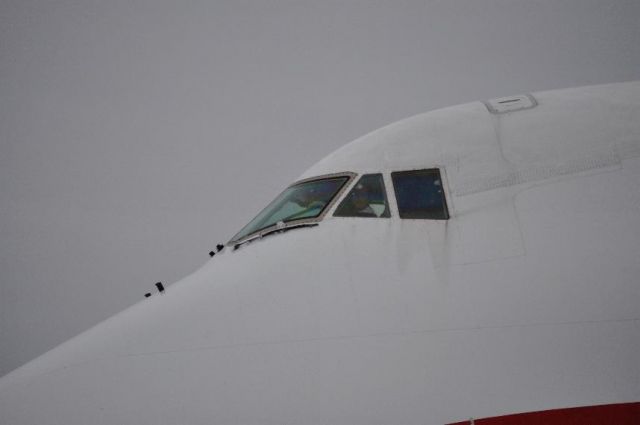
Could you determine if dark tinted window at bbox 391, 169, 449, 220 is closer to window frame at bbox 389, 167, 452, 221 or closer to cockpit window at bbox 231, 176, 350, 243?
window frame at bbox 389, 167, 452, 221

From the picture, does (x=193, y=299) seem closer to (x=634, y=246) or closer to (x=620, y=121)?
(x=634, y=246)

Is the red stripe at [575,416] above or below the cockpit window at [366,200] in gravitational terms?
below

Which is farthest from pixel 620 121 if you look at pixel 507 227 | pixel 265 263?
pixel 265 263

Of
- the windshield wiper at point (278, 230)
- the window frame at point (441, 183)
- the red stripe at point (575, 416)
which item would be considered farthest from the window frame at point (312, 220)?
the red stripe at point (575, 416)

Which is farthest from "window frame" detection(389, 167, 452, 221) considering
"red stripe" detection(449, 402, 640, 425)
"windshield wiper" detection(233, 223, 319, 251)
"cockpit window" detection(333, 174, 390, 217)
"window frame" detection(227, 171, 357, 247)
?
"red stripe" detection(449, 402, 640, 425)

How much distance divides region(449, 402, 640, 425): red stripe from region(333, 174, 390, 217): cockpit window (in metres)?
2.07

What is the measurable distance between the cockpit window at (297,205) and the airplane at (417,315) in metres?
0.08

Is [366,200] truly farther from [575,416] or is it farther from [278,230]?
[575,416]

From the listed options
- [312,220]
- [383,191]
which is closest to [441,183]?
[383,191]

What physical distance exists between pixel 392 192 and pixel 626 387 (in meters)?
2.65

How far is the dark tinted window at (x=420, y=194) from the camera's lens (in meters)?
4.36

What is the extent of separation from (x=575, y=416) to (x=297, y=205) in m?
3.31

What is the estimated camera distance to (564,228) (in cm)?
409

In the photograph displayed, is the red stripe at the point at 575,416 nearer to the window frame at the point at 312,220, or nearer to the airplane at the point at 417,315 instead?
the airplane at the point at 417,315
